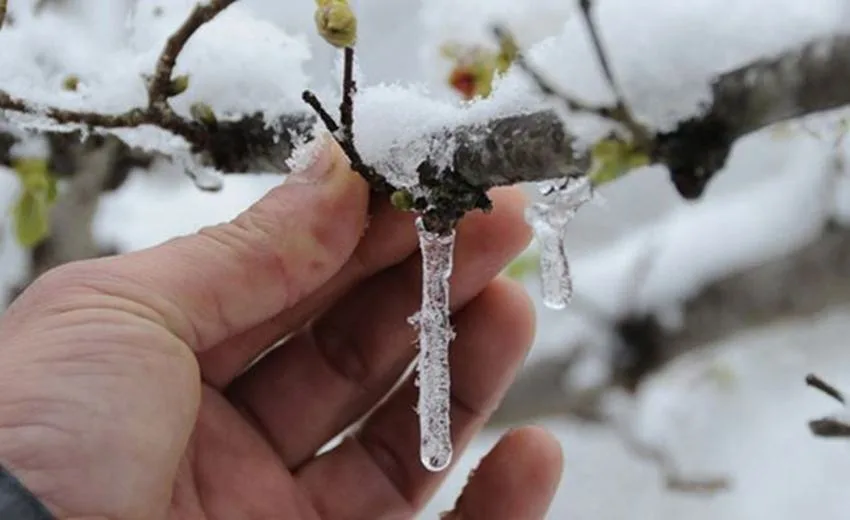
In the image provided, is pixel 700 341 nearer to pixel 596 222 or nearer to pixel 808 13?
pixel 596 222

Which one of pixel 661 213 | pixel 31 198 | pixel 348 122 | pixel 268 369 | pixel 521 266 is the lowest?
pixel 661 213

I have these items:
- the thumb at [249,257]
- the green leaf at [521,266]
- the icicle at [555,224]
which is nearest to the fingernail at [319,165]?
the thumb at [249,257]

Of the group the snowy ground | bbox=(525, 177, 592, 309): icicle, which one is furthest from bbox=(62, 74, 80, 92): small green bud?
bbox=(525, 177, 592, 309): icicle

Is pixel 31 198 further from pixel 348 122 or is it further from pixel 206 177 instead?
pixel 348 122

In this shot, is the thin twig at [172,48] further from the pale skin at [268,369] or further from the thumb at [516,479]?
the thumb at [516,479]

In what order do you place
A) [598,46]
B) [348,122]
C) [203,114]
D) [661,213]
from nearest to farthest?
1. [598,46]
2. [348,122]
3. [203,114]
4. [661,213]

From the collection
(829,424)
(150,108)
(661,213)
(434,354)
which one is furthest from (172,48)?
(661,213)
